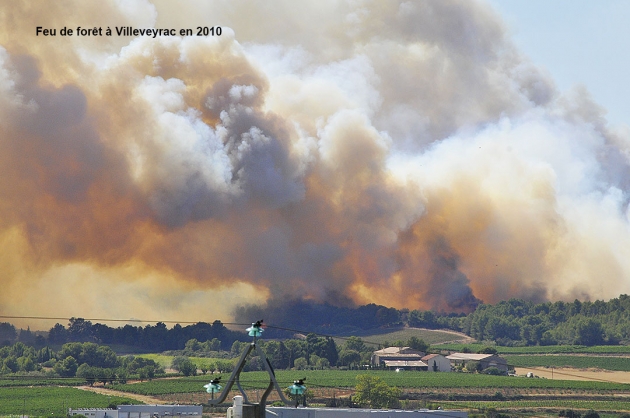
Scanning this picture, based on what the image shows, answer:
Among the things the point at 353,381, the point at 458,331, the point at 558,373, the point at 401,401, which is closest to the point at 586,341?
the point at 458,331

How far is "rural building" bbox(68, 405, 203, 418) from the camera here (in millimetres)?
73812

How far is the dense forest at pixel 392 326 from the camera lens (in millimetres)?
148000

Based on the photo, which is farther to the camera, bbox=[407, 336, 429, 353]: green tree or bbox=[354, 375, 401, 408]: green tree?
bbox=[407, 336, 429, 353]: green tree

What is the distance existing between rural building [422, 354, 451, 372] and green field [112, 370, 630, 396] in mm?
6523

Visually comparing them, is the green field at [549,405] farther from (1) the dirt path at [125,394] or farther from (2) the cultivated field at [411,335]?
(2) the cultivated field at [411,335]

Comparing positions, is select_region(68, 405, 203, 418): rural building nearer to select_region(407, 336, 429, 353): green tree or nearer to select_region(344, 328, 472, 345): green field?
select_region(407, 336, 429, 353): green tree

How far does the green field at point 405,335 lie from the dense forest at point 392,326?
3.02 m

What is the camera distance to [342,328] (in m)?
177

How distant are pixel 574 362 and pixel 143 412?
84803 mm

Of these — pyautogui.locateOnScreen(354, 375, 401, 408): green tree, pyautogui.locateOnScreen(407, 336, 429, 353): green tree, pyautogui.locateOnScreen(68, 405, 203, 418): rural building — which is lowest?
pyautogui.locateOnScreen(68, 405, 203, 418): rural building

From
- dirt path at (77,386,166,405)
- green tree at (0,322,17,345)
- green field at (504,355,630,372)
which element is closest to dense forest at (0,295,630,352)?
green tree at (0,322,17,345)

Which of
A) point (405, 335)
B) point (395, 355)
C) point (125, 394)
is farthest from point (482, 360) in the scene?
point (125, 394)

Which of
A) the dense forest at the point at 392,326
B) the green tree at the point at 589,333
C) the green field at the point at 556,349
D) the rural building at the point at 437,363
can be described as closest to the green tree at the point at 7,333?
the dense forest at the point at 392,326

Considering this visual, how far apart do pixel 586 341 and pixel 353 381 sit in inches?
2822
